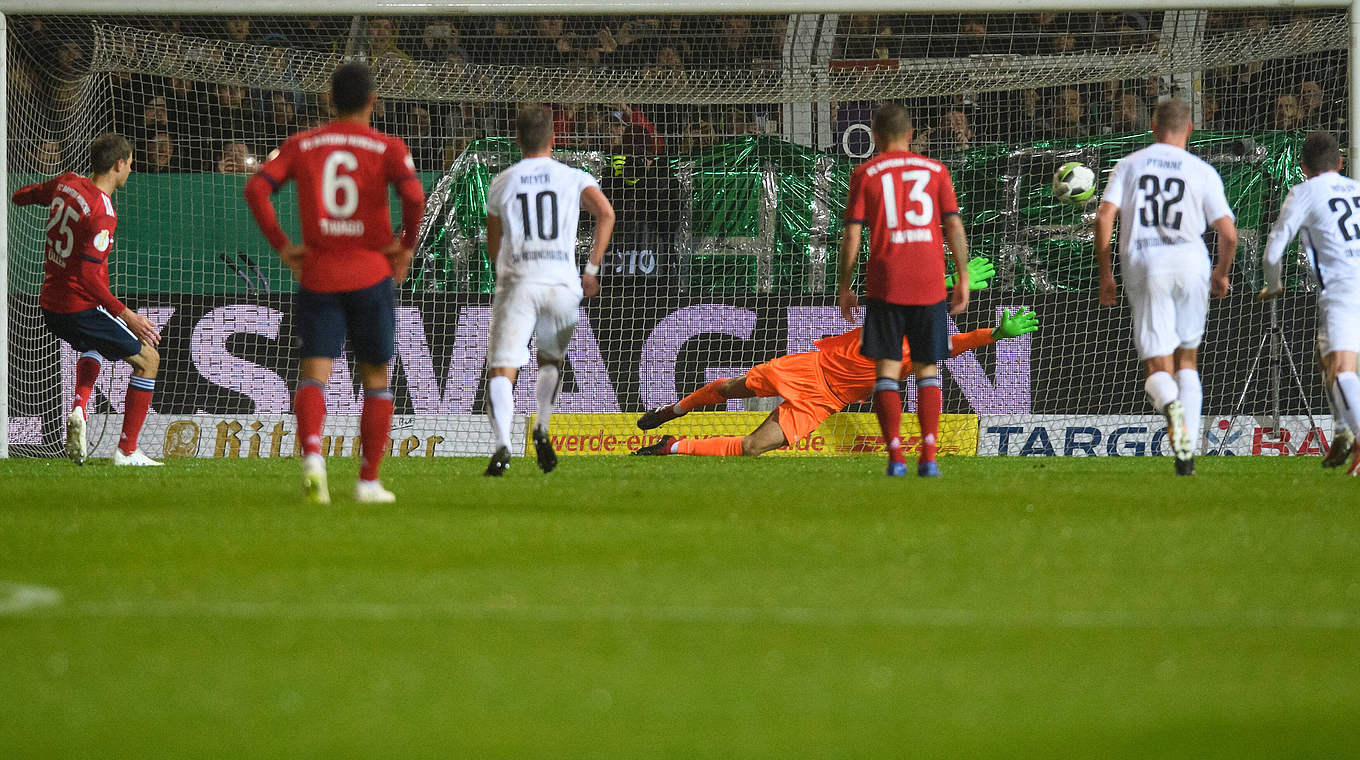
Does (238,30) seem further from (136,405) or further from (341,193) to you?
(341,193)

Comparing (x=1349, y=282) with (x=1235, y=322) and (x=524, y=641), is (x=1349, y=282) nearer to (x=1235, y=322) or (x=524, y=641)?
(x=1235, y=322)

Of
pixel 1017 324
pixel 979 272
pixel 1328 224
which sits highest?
pixel 1328 224

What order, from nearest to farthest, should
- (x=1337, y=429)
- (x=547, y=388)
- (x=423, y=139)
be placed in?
(x=547, y=388) → (x=1337, y=429) → (x=423, y=139)

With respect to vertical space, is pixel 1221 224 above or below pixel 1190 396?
above

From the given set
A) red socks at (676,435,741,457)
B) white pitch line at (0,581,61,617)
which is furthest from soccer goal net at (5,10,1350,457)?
white pitch line at (0,581,61,617)

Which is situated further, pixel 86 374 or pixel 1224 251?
pixel 86 374

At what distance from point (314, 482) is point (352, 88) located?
4.77ft

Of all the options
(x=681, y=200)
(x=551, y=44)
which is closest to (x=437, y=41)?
(x=551, y=44)

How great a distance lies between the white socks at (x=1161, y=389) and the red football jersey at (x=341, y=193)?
3.84m

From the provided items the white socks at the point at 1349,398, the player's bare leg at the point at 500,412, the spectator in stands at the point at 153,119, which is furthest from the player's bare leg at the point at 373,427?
the spectator in stands at the point at 153,119

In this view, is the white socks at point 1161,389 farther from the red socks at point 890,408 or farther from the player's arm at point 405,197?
the player's arm at point 405,197

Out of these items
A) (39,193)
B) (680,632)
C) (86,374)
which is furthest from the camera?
(86,374)

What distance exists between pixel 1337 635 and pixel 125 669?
2.16 meters

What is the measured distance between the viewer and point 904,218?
7891 millimetres
